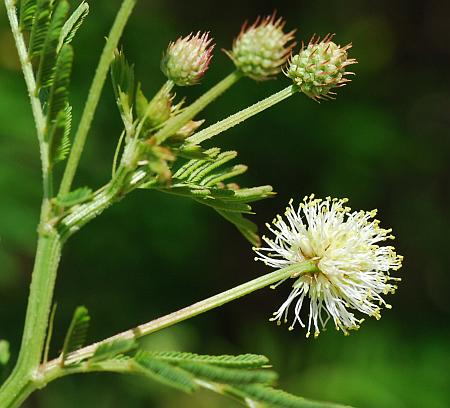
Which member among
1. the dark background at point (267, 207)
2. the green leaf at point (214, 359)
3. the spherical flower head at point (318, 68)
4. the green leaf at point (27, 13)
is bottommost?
the green leaf at point (214, 359)

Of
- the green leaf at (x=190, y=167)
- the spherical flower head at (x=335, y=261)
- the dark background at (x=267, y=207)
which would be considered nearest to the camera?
the green leaf at (x=190, y=167)

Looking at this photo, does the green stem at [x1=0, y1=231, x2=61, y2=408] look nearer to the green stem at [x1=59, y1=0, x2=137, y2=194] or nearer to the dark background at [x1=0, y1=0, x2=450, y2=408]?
the green stem at [x1=59, y1=0, x2=137, y2=194]

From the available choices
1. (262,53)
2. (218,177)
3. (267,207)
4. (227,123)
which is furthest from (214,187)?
(267,207)

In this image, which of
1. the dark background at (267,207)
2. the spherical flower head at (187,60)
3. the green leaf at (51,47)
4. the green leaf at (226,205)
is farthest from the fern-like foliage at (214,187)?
the dark background at (267,207)

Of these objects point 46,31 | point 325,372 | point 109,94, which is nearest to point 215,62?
point 109,94

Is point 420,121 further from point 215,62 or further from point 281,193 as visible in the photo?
point 215,62

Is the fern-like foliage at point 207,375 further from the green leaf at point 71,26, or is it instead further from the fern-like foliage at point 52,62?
the green leaf at point 71,26
